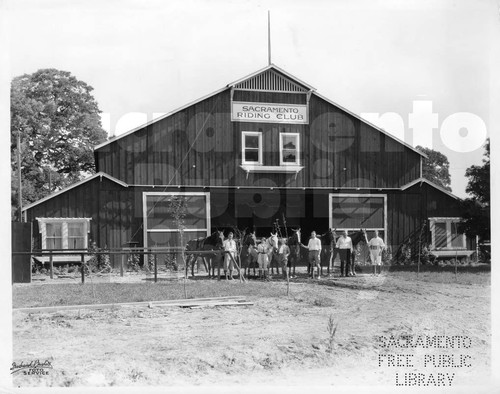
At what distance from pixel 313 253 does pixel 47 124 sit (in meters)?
7.29

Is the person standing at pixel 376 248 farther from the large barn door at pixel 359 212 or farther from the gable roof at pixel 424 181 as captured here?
the gable roof at pixel 424 181

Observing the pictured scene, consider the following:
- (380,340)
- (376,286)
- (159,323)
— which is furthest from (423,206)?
(159,323)

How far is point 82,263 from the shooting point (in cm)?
1242

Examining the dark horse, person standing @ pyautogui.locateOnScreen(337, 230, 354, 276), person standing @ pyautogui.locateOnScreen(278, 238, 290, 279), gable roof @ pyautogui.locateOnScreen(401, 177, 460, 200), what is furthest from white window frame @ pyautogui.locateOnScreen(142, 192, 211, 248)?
gable roof @ pyautogui.locateOnScreen(401, 177, 460, 200)

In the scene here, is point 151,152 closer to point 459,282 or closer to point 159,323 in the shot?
point 159,323

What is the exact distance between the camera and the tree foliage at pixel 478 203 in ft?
A: 30.0

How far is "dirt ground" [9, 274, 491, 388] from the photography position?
25.5ft

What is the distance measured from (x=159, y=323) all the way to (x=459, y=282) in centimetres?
650

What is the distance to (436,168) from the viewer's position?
1264 centimetres

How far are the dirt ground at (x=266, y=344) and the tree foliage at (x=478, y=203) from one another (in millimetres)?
1467

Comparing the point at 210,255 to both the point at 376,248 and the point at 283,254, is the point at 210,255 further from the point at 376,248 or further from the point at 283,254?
the point at 376,248

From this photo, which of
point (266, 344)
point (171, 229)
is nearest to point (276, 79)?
point (171, 229)

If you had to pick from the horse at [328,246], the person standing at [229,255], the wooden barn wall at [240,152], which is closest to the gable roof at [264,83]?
the wooden barn wall at [240,152]

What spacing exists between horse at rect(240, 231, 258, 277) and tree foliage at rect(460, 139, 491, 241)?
4.70m
